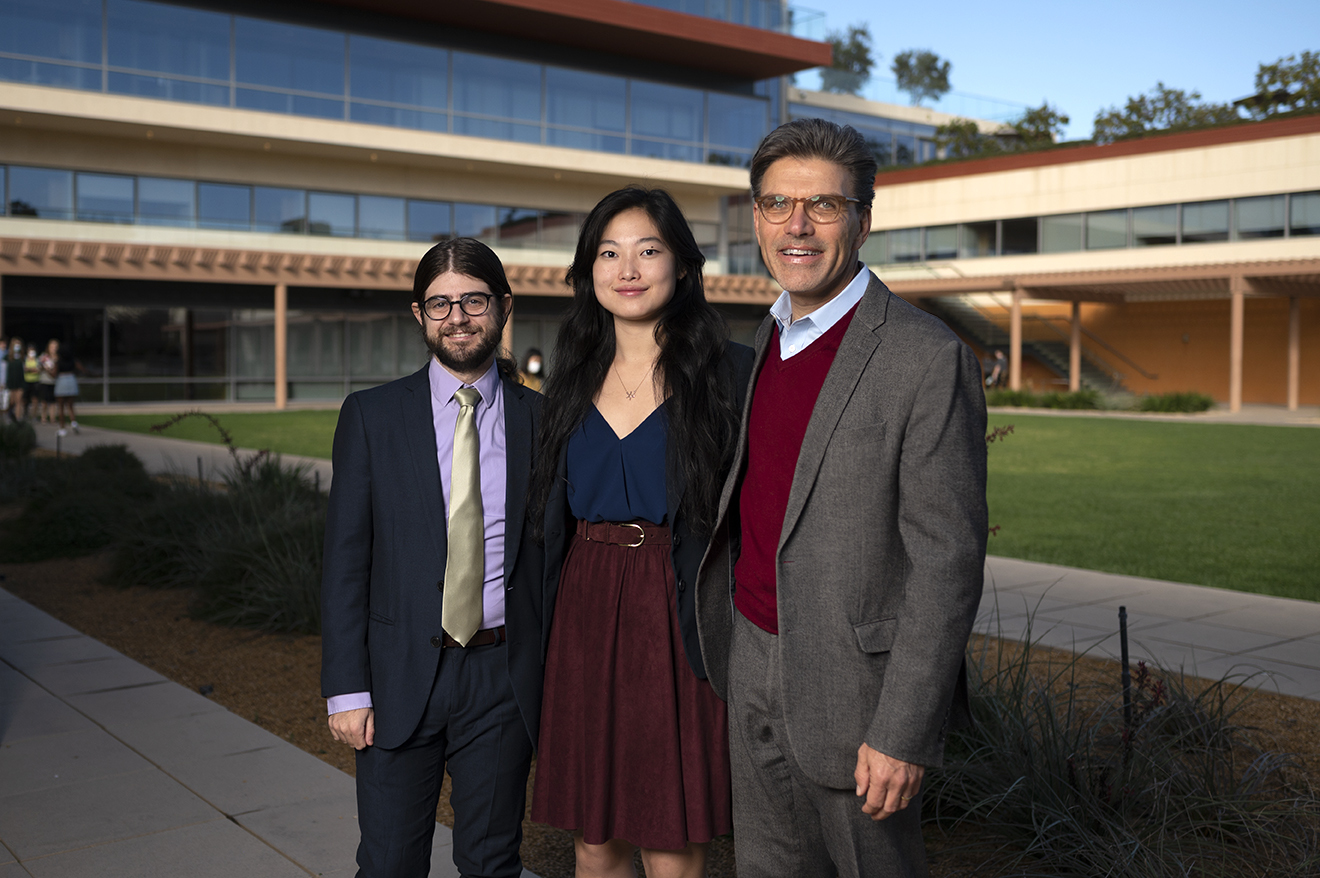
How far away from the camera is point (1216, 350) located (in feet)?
123

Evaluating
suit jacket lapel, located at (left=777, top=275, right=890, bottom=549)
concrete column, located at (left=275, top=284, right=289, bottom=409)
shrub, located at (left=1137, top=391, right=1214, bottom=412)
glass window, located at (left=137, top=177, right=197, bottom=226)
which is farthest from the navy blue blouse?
shrub, located at (left=1137, top=391, right=1214, bottom=412)

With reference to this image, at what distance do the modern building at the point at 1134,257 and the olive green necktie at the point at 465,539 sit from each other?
31.4 metres

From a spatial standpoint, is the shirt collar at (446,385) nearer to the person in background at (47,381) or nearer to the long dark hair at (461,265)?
the long dark hair at (461,265)

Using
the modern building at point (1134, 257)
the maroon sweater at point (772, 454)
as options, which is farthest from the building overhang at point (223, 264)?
the maroon sweater at point (772, 454)

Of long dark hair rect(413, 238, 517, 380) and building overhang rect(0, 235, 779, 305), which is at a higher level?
building overhang rect(0, 235, 779, 305)

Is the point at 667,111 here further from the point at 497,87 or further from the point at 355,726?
the point at 355,726

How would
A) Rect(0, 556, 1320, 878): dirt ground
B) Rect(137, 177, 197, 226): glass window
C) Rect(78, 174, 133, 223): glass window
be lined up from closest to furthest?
Rect(0, 556, 1320, 878): dirt ground
Rect(78, 174, 133, 223): glass window
Rect(137, 177, 197, 226): glass window

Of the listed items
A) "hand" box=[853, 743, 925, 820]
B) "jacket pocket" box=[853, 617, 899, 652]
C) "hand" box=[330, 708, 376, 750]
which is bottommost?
"hand" box=[330, 708, 376, 750]

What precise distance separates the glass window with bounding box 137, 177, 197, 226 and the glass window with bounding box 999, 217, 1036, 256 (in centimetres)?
2668

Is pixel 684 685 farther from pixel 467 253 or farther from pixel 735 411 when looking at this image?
pixel 467 253

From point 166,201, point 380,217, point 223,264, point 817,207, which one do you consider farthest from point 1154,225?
point 817,207

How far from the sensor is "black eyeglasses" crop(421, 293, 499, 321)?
8.86 feet

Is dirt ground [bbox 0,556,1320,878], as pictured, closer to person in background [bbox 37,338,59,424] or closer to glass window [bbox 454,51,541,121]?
person in background [bbox 37,338,59,424]

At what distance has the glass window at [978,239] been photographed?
38500 mm
